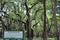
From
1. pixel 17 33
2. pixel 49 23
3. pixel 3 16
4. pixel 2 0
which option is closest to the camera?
pixel 17 33

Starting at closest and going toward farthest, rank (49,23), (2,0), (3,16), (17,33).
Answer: (17,33) < (2,0) < (3,16) < (49,23)

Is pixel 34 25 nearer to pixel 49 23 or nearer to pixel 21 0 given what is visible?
pixel 49 23

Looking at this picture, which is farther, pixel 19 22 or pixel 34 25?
pixel 34 25

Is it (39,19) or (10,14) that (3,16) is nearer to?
(10,14)

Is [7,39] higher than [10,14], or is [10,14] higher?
[10,14]

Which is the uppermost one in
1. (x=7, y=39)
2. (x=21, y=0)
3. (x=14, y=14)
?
(x=21, y=0)

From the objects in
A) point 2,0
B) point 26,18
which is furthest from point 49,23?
point 2,0

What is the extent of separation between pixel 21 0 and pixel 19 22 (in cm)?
464

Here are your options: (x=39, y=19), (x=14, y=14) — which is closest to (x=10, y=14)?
(x=14, y=14)

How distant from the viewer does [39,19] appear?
30219 millimetres

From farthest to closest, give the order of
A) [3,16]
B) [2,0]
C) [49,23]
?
1. [49,23]
2. [3,16]
3. [2,0]

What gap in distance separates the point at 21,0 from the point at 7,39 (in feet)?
50.0

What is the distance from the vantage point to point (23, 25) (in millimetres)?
32000

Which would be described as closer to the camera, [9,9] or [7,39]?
[7,39]
